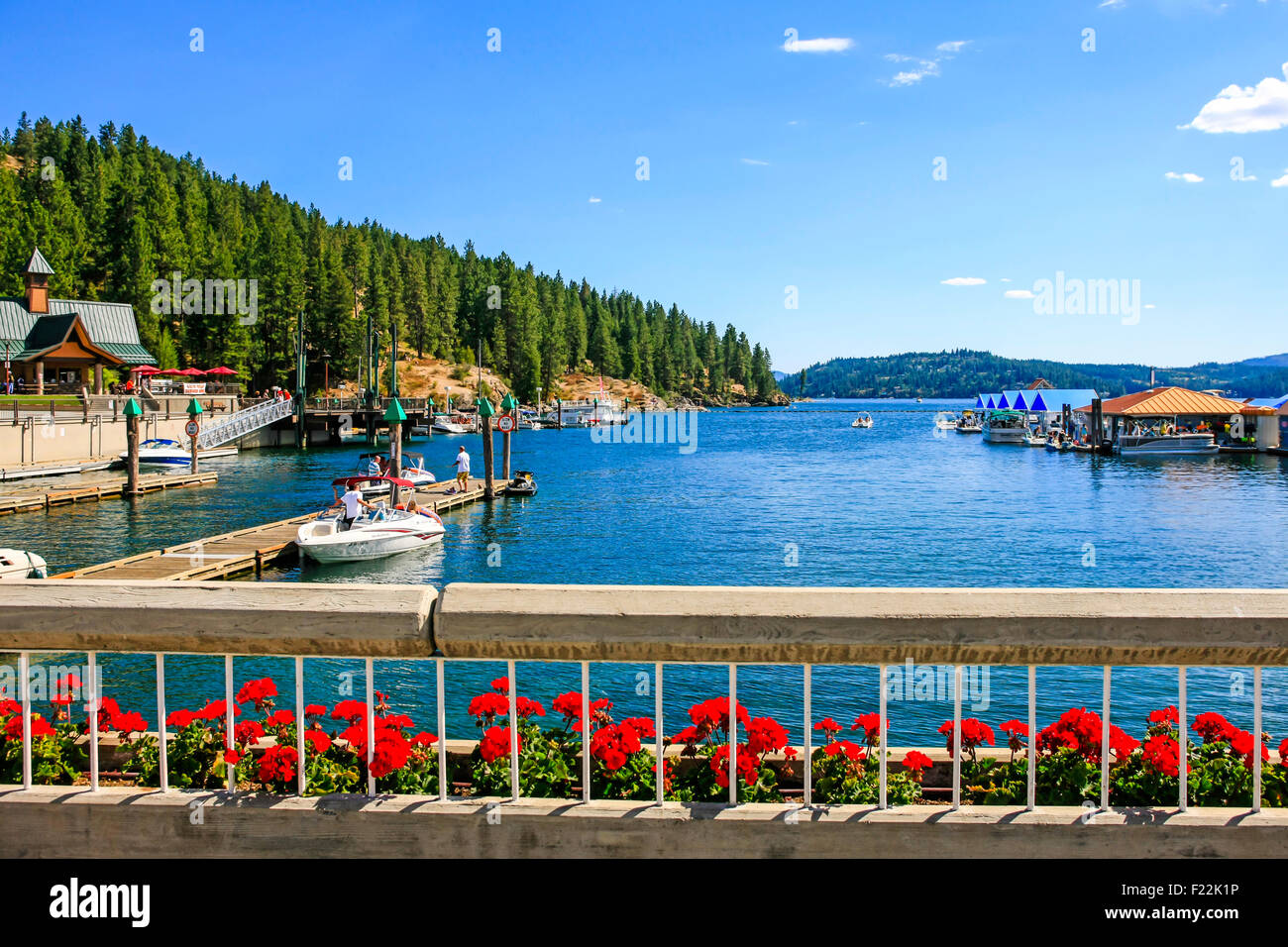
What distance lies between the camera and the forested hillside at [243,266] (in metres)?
106

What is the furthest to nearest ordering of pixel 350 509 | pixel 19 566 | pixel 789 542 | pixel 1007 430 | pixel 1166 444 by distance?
pixel 1007 430 < pixel 1166 444 < pixel 789 542 < pixel 350 509 < pixel 19 566

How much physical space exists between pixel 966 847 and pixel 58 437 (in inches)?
2625

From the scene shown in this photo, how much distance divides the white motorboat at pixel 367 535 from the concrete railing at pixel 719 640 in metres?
27.5

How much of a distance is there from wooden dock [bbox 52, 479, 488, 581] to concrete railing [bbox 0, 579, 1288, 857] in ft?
66.7

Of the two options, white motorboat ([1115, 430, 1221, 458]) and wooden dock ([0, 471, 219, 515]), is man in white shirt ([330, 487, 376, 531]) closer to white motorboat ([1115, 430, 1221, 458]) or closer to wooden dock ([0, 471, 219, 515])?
wooden dock ([0, 471, 219, 515])

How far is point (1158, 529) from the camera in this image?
4309 centimetres

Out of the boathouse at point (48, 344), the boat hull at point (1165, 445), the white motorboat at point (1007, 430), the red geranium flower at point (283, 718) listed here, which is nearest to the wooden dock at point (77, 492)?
the boathouse at point (48, 344)

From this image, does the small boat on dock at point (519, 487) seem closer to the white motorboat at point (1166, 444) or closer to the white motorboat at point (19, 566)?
the white motorboat at point (19, 566)

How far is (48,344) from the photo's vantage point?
269 ft

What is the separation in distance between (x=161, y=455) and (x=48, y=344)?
29.1 meters

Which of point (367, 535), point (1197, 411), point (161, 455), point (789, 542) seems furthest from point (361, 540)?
point (1197, 411)

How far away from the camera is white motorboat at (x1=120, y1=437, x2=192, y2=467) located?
62.3 metres

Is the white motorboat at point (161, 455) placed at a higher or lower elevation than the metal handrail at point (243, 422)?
lower

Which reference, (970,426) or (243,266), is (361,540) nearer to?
(243,266)
